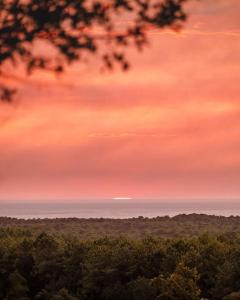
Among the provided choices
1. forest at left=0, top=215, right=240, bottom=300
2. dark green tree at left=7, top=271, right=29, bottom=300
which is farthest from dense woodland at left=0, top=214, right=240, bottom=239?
dark green tree at left=7, top=271, right=29, bottom=300

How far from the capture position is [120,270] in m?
16.3

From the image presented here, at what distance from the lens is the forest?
1454cm

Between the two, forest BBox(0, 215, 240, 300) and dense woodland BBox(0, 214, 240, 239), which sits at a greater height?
dense woodland BBox(0, 214, 240, 239)

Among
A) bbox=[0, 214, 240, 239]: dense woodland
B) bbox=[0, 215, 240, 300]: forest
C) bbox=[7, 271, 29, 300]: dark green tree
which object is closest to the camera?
bbox=[0, 215, 240, 300]: forest

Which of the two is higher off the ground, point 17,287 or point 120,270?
point 120,270

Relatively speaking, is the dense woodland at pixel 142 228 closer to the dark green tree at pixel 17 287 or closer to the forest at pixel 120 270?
the forest at pixel 120 270

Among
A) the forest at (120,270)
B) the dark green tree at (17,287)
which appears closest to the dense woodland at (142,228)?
the forest at (120,270)

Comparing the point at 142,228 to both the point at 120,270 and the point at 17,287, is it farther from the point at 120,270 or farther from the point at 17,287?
the point at 120,270

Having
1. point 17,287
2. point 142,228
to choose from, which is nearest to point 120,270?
point 17,287

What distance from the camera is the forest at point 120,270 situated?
14539 mm

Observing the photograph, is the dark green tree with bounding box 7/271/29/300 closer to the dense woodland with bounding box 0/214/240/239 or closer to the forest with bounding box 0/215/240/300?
the forest with bounding box 0/215/240/300

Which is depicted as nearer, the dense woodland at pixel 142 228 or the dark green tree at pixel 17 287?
the dark green tree at pixel 17 287

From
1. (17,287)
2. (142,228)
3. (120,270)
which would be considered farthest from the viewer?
(142,228)

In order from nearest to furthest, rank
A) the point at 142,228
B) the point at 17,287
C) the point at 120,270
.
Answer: the point at 120,270 → the point at 17,287 → the point at 142,228
